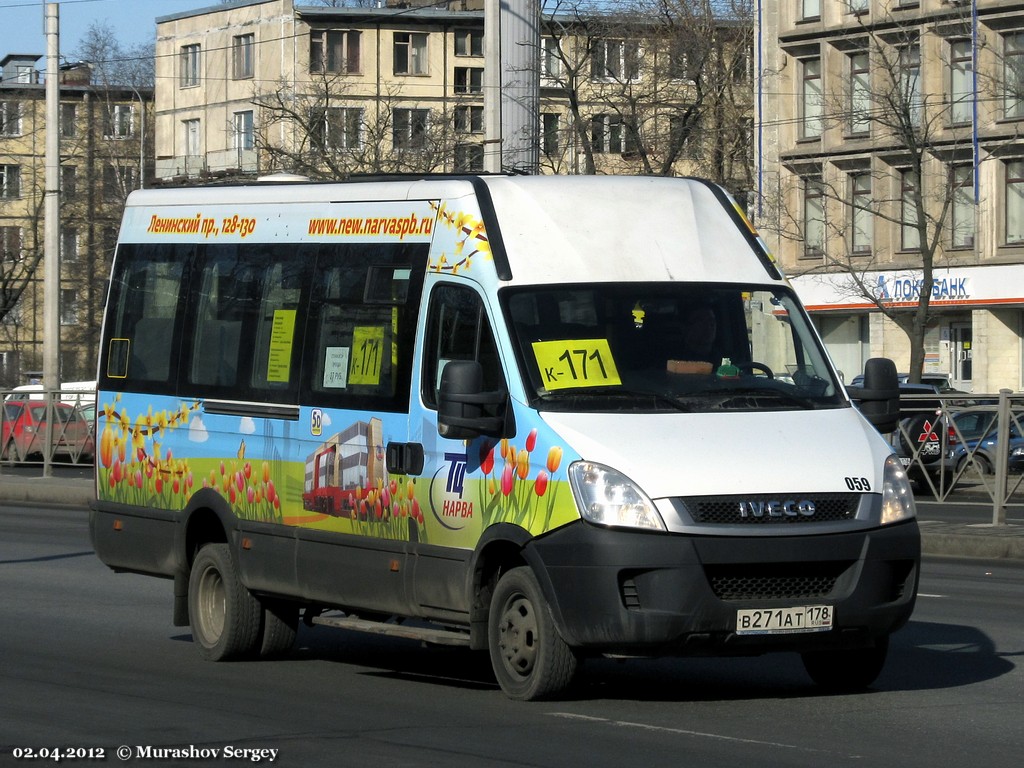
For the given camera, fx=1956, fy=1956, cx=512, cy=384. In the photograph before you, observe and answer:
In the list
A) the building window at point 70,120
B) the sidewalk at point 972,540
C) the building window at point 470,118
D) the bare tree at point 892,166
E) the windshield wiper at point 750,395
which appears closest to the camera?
the windshield wiper at point 750,395

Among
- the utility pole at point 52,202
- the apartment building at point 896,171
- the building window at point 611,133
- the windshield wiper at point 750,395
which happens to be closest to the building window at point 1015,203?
the apartment building at point 896,171

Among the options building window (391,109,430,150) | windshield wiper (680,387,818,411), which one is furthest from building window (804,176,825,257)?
windshield wiper (680,387,818,411)

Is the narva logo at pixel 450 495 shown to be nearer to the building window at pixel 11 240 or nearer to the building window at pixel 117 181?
the building window at pixel 11 240

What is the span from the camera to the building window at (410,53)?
9241cm

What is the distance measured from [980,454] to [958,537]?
1752mm

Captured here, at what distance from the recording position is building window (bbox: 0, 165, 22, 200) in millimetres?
97875

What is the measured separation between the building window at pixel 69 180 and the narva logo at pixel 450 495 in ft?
273

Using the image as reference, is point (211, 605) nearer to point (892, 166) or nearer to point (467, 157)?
point (467, 157)

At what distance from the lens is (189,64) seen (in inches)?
3789

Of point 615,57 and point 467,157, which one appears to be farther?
point 615,57

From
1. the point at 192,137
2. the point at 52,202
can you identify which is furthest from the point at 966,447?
the point at 192,137

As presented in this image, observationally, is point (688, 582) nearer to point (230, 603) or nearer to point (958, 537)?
point (230, 603)

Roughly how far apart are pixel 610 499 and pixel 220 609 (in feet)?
11.8

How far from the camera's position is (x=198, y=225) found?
38.5ft
